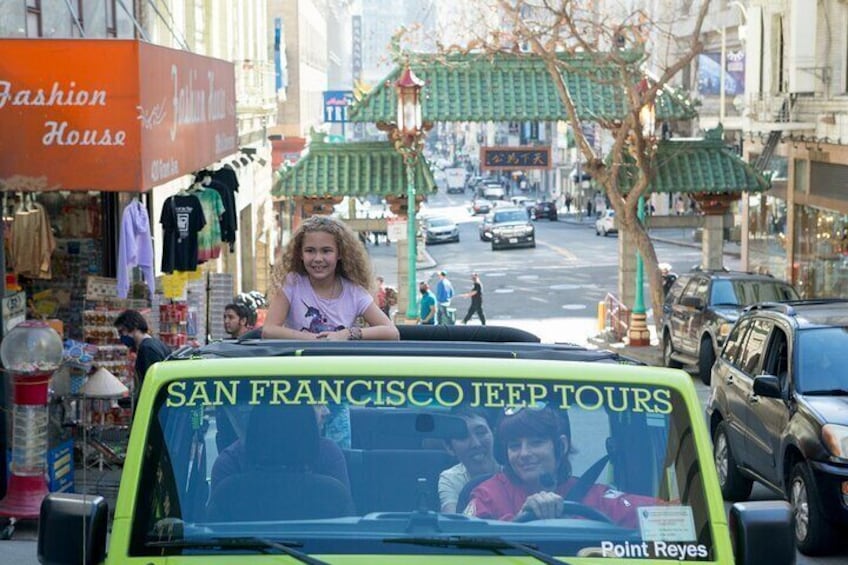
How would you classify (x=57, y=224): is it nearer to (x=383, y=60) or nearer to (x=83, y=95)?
(x=83, y=95)

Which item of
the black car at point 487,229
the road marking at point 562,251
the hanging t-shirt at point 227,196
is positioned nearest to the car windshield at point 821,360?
the hanging t-shirt at point 227,196

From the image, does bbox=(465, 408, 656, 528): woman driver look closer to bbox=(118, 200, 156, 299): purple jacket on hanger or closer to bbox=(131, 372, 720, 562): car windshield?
bbox=(131, 372, 720, 562): car windshield

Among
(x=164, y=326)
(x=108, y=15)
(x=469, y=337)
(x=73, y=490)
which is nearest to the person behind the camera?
(x=469, y=337)

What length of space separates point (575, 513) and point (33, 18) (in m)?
12.2

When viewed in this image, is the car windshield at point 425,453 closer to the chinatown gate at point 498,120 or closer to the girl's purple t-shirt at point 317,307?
the girl's purple t-shirt at point 317,307

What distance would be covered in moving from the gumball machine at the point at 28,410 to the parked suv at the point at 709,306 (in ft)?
45.5

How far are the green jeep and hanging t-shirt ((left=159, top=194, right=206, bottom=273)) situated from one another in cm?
1231

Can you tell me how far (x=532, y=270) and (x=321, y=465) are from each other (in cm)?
5024

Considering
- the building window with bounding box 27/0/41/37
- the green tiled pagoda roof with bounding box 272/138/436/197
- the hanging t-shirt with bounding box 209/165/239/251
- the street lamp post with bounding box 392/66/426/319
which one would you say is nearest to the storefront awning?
the building window with bounding box 27/0/41/37

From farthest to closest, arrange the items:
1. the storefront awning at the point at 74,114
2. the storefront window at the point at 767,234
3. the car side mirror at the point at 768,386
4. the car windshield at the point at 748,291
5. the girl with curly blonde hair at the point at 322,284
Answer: the storefront window at the point at 767,234
the car windshield at the point at 748,291
the storefront awning at the point at 74,114
the car side mirror at the point at 768,386
the girl with curly blonde hair at the point at 322,284

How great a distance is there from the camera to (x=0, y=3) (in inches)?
560

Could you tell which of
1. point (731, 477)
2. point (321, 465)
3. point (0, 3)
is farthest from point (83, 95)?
point (321, 465)

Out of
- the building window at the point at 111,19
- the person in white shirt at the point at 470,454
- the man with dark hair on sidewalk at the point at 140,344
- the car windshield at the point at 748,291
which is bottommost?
the car windshield at the point at 748,291

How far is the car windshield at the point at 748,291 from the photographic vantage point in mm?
25234
